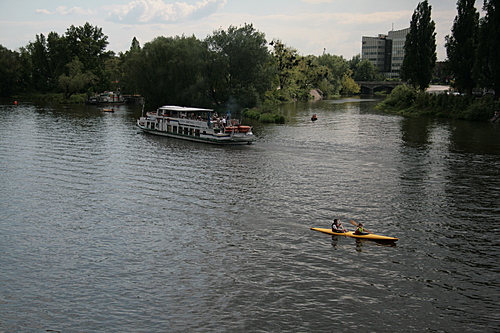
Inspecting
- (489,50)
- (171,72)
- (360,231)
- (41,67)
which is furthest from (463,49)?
(41,67)

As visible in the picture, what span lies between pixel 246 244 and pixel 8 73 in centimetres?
17629

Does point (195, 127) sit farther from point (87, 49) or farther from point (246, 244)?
point (87, 49)

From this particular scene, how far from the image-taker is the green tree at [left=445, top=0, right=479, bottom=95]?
103m

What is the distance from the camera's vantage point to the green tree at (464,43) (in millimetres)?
102875

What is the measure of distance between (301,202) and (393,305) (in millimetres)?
14922

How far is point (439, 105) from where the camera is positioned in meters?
108

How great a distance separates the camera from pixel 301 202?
3491cm

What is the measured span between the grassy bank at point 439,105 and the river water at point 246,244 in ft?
143

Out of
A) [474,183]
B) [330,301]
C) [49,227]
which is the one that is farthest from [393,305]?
[474,183]

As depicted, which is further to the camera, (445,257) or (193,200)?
(193,200)

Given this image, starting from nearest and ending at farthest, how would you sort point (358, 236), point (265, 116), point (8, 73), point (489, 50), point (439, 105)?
point (358, 236) < point (489, 50) < point (265, 116) < point (439, 105) < point (8, 73)

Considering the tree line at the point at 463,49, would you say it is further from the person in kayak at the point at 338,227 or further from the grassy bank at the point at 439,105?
the person in kayak at the point at 338,227

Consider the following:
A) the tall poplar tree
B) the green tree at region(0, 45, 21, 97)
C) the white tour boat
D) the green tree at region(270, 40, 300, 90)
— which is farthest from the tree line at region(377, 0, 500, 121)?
the green tree at region(0, 45, 21, 97)

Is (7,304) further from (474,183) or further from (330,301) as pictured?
(474,183)
